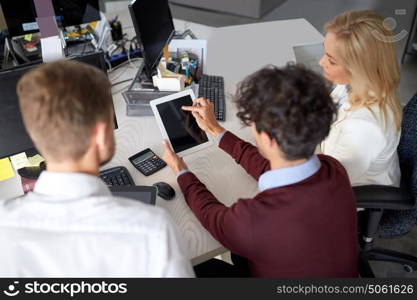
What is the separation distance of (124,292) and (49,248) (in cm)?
22

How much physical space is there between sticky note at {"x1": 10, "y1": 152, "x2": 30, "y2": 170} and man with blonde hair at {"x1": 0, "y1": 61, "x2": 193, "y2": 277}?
64cm

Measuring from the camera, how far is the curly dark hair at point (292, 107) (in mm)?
951

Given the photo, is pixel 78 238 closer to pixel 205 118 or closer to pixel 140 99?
pixel 205 118

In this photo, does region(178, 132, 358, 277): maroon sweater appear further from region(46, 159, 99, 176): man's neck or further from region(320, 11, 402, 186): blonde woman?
region(46, 159, 99, 176): man's neck

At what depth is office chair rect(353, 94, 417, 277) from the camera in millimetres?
1336

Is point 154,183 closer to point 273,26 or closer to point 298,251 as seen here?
point 298,251

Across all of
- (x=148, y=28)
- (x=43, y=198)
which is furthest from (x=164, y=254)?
(x=148, y=28)

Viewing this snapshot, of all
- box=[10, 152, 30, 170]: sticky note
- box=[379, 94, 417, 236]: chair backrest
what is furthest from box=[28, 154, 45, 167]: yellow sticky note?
box=[379, 94, 417, 236]: chair backrest

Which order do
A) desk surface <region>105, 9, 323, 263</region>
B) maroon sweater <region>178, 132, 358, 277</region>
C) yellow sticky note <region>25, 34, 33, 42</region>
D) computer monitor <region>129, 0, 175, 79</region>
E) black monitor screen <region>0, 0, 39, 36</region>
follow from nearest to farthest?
maroon sweater <region>178, 132, 358, 277</region>
desk surface <region>105, 9, 323, 263</region>
computer monitor <region>129, 0, 175, 79</region>
black monitor screen <region>0, 0, 39, 36</region>
yellow sticky note <region>25, 34, 33, 42</region>

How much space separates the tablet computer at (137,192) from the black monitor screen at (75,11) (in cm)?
122

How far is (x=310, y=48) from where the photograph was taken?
2354 millimetres

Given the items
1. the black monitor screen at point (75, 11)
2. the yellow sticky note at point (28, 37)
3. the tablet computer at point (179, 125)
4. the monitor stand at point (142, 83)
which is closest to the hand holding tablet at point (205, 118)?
the tablet computer at point (179, 125)

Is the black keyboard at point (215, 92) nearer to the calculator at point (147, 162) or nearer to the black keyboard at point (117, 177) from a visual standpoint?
the calculator at point (147, 162)

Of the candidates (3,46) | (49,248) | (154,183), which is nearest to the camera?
(49,248)
